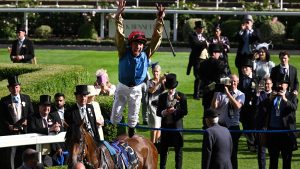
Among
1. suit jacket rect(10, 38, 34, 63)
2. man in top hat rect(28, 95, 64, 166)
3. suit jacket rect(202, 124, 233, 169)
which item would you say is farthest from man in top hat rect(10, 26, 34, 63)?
suit jacket rect(202, 124, 233, 169)

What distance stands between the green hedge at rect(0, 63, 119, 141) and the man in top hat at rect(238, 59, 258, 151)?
89.3 inches

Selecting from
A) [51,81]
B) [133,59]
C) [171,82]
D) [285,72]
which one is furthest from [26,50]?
[133,59]

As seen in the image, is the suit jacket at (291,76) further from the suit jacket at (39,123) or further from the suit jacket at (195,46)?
the suit jacket at (39,123)

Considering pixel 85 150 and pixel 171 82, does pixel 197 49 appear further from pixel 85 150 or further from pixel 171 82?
pixel 85 150

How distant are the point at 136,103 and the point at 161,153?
2557 mm

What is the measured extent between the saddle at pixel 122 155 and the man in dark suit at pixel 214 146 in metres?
0.90

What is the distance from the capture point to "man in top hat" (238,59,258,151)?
16859 millimetres

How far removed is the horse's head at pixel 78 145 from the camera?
11.0 metres

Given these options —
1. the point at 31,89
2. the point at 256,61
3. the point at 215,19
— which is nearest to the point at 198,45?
the point at 256,61

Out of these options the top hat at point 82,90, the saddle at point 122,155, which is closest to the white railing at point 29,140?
the top hat at point 82,90

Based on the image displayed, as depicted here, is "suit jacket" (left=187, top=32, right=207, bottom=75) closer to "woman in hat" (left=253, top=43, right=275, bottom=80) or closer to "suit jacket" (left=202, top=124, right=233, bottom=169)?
"woman in hat" (left=253, top=43, right=275, bottom=80)

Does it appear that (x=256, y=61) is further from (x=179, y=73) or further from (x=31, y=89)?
(x=179, y=73)

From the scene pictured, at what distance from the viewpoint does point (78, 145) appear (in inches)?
436

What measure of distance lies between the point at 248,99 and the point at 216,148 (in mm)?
4327
